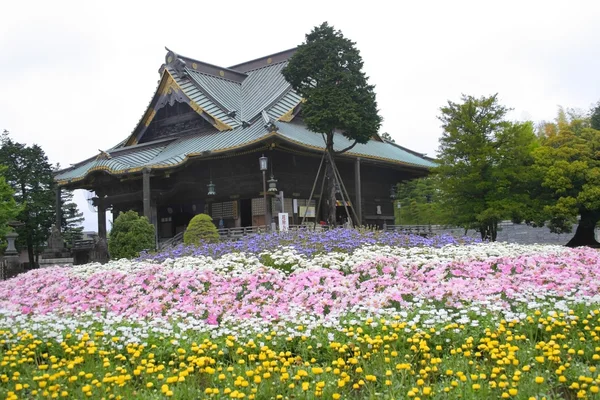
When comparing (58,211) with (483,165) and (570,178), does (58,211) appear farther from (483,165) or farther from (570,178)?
(570,178)

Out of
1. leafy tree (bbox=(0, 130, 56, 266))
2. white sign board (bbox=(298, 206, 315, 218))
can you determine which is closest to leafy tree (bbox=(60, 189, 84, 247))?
leafy tree (bbox=(0, 130, 56, 266))

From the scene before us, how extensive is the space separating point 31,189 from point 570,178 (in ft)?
95.1

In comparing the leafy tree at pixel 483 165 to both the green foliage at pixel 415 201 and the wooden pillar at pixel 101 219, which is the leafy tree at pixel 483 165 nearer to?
the green foliage at pixel 415 201

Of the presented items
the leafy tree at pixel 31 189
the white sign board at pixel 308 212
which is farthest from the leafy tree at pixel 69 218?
the white sign board at pixel 308 212

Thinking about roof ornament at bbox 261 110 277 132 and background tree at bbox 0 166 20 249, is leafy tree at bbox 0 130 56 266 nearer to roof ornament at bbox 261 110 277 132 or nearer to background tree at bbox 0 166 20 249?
background tree at bbox 0 166 20 249

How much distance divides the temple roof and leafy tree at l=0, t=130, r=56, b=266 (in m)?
4.72

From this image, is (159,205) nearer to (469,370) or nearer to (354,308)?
(354,308)

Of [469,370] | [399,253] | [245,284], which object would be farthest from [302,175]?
[469,370]

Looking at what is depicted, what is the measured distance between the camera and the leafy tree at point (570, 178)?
2292cm

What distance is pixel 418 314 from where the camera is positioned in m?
6.20

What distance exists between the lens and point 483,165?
23.3 metres

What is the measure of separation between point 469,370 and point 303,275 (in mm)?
3964

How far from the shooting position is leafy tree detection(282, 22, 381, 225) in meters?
20.6

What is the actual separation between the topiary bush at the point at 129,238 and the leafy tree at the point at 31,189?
17.9 m
